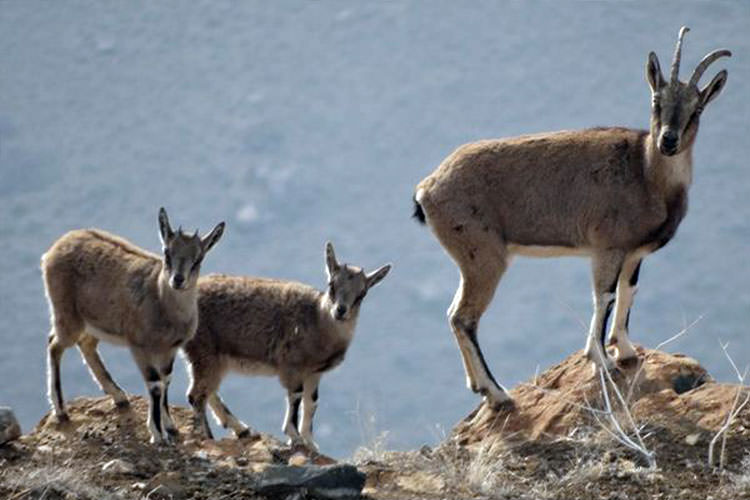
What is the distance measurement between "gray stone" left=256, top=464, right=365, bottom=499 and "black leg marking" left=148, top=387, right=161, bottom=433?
215 centimetres

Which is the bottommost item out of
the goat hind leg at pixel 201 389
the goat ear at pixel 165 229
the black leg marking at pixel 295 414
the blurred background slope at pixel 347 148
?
the blurred background slope at pixel 347 148

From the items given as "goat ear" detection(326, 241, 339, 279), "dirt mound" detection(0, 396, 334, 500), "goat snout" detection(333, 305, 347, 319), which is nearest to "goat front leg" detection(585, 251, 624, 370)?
"goat snout" detection(333, 305, 347, 319)

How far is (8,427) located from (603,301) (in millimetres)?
4792

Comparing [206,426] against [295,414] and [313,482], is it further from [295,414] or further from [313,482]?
[313,482]

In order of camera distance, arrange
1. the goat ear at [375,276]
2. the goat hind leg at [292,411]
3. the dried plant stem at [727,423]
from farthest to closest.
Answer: the goat ear at [375,276], the goat hind leg at [292,411], the dried plant stem at [727,423]

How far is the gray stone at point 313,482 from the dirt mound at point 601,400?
83.2 inches

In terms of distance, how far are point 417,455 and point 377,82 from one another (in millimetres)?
93642

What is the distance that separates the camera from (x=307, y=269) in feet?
286

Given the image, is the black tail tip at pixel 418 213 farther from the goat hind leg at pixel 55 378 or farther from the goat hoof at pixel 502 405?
the goat hind leg at pixel 55 378

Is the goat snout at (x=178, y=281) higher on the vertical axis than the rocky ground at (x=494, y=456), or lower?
higher

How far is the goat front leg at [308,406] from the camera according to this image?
15.7 metres

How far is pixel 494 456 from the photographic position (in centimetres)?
1400

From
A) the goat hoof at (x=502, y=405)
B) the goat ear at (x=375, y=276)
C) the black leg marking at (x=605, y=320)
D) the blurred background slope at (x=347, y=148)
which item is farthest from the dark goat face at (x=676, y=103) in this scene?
the blurred background slope at (x=347, y=148)

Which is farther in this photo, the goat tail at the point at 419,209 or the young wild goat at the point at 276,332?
the young wild goat at the point at 276,332
